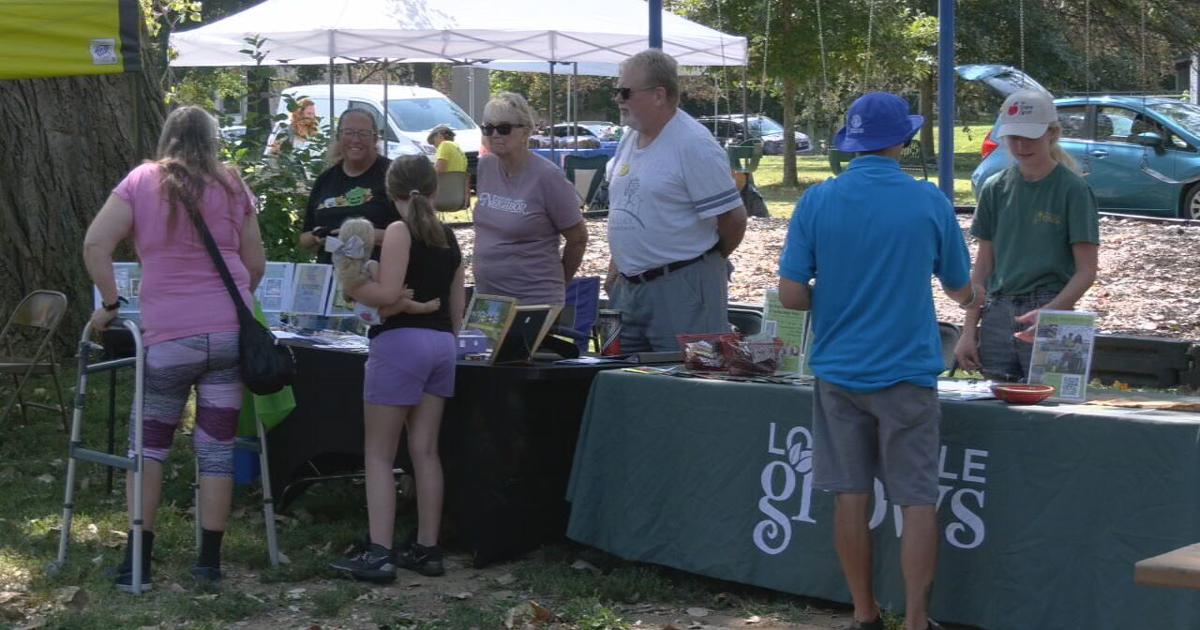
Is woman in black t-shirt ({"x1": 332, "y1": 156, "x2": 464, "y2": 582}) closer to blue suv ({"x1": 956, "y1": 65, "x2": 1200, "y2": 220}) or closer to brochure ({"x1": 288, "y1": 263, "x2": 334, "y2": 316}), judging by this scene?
brochure ({"x1": 288, "y1": 263, "x2": 334, "y2": 316})

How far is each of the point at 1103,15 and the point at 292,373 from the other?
22.4m

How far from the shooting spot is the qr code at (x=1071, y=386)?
4359 mm

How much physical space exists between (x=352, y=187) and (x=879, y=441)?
10.0ft

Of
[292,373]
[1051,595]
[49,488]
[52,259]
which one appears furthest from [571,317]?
[52,259]

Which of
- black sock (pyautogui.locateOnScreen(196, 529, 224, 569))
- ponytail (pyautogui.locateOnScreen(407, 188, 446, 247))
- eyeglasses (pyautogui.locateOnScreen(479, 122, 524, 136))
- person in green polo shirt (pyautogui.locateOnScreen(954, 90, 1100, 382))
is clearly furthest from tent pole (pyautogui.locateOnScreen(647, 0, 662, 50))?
black sock (pyautogui.locateOnScreen(196, 529, 224, 569))

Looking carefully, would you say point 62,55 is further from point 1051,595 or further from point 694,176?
point 1051,595

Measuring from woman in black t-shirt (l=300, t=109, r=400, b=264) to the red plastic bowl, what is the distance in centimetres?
291

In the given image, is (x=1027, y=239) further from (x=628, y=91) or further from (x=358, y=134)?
(x=358, y=134)

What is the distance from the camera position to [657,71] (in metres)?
5.34

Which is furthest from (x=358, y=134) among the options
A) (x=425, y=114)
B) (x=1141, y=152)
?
(x=425, y=114)

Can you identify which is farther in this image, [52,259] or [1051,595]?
[52,259]

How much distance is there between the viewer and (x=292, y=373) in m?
4.96

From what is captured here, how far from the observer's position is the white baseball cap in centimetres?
476

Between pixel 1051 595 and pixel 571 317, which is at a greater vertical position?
pixel 571 317
